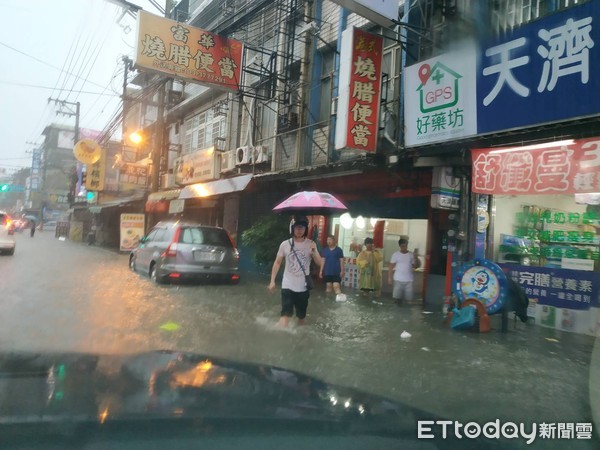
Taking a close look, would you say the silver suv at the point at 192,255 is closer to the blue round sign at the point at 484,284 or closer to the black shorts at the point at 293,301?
the black shorts at the point at 293,301

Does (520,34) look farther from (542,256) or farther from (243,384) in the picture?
(243,384)

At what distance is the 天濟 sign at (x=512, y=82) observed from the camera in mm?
6164

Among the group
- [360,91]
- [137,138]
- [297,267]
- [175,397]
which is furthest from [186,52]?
[137,138]

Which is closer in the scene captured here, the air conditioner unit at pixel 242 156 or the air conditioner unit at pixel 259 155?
the air conditioner unit at pixel 259 155

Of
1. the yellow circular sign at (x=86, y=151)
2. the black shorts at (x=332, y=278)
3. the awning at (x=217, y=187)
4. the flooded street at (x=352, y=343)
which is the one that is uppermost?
the yellow circular sign at (x=86, y=151)

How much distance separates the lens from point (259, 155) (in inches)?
593

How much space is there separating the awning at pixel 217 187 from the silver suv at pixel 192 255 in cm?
295

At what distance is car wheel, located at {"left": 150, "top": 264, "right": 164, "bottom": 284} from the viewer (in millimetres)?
10909

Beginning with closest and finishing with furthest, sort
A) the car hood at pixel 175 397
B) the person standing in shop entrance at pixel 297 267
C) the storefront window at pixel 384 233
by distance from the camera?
the car hood at pixel 175 397, the person standing in shop entrance at pixel 297 267, the storefront window at pixel 384 233

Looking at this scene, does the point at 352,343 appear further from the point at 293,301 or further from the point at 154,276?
the point at 154,276

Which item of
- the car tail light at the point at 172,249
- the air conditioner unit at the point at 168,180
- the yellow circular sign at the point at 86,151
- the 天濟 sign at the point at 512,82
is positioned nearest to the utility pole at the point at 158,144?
the air conditioner unit at the point at 168,180

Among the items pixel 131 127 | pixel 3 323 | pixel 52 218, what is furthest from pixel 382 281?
pixel 52 218

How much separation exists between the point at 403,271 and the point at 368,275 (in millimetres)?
1652

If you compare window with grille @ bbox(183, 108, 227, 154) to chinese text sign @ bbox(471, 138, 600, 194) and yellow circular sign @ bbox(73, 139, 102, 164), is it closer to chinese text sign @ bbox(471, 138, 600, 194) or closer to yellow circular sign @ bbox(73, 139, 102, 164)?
yellow circular sign @ bbox(73, 139, 102, 164)
